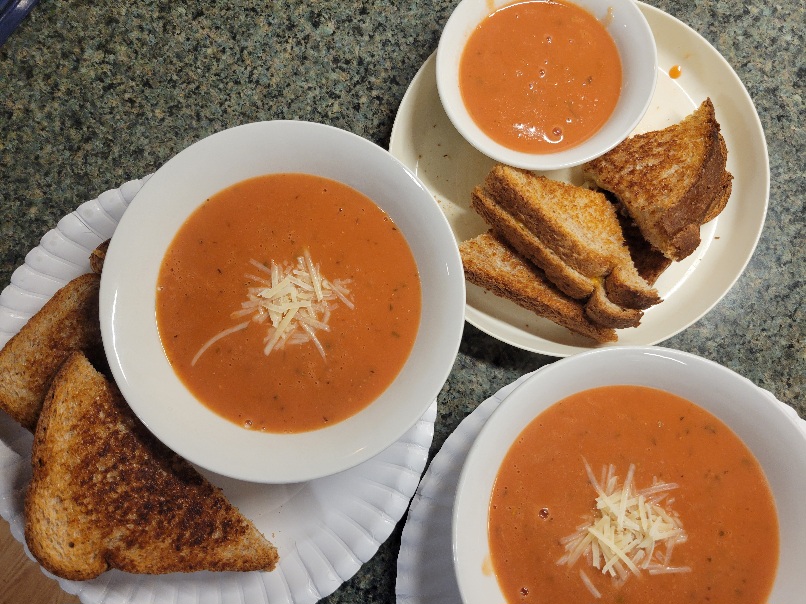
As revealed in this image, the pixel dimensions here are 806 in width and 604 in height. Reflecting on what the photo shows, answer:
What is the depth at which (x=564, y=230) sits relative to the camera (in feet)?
7.22

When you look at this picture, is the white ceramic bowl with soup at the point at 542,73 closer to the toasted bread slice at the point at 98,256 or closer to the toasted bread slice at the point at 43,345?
the toasted bread slice at the point at 98,256

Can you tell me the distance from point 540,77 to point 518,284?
0.66 metres

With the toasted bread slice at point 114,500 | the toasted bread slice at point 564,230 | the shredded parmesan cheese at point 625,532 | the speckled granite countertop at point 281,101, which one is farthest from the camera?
the speckled granite countertop at point 281,101

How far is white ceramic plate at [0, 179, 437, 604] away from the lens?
207 cm

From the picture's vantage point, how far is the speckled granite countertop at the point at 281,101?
7.64 ft

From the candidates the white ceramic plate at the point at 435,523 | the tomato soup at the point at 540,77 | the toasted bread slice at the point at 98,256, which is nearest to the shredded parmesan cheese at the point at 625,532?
the white ceramic plate at the point at 435,523

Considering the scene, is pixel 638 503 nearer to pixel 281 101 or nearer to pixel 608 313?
pixel 608 313

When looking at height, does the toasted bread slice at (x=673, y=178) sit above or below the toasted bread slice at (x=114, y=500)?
above

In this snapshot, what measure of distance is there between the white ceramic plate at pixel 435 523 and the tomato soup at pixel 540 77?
0.79m

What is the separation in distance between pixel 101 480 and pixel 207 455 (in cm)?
48

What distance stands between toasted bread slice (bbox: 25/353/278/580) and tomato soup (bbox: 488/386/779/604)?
0.78 m

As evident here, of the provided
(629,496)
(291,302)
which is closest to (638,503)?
(629,496)

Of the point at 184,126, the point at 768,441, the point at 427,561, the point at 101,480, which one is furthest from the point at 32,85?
the point at 768,441

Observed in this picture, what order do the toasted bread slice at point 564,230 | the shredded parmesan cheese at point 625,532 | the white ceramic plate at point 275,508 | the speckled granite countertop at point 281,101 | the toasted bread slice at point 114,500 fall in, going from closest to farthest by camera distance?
the shredded parmesan cheese at point 625,532, the toasted bread slice at point 114,500, the white ceramic plate at point 275,508, the toasted bread slice at point 564,230, the speckled granite countertop at point 281,101
